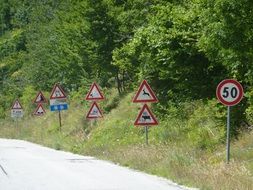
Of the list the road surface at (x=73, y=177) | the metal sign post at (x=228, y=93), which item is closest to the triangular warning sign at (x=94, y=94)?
the road surface at (x=73, y=177)

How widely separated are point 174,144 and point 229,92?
5.73 meters

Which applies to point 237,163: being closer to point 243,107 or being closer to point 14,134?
point 243,107

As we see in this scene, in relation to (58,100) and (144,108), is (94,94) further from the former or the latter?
(58,100)

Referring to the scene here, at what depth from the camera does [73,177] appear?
16484mm

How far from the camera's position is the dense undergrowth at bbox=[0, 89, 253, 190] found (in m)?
15.0

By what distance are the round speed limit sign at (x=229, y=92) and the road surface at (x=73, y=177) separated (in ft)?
8.22

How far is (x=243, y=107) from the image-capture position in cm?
1970

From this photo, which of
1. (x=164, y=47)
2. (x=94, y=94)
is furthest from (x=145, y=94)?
(x=94, y=94)

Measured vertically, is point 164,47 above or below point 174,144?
above

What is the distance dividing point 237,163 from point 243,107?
458 centimetres

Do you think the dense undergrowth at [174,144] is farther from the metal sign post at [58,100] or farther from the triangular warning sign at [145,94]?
the metal sign post at [58,100]

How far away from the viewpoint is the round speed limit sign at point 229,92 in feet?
50.7

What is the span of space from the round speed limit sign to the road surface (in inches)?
98.6

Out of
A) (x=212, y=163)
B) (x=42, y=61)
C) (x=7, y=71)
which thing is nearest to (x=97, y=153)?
(x=212, y=163)
